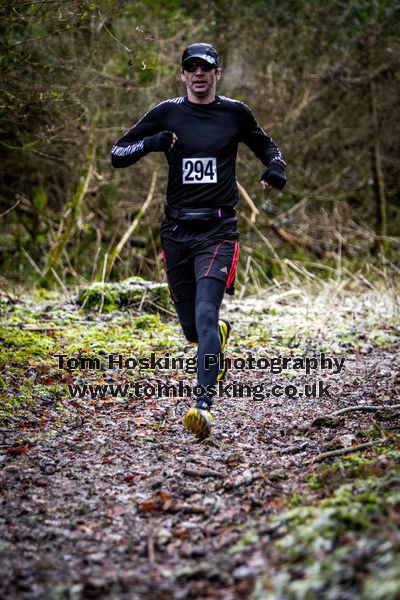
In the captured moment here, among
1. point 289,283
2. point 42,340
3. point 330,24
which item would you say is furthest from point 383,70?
point 42,340

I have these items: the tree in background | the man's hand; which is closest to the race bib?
the man's hand

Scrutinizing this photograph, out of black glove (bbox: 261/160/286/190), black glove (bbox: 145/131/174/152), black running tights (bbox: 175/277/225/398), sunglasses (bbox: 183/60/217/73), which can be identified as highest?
sunglasses (bbox: 183/60/217/73)

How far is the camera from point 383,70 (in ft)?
47.9

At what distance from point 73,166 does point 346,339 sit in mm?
6062

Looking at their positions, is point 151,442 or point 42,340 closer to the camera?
point 151,442

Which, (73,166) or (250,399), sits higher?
(73,166)

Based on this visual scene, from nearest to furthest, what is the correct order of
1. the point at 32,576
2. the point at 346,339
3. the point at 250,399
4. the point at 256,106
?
the point at 32,576, the point at 250,399, the point at 346,339, the point at 256,106

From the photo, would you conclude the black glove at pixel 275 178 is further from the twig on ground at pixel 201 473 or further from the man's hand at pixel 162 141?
the twig on ground at pixel 201 473

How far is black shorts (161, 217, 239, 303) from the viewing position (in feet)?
15.3

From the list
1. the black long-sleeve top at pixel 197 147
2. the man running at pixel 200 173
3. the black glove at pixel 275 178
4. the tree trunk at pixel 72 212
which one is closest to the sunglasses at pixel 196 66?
the man running at pixel 200 173

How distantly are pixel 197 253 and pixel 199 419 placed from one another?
3.94ft

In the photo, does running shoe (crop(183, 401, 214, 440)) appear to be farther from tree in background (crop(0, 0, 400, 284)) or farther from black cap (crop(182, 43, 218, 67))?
tree in background (crop(0, 0, 400, 284))

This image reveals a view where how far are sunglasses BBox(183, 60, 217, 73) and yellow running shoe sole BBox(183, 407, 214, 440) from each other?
239cm

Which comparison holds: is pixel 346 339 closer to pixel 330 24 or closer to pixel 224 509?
pixel 224 509
